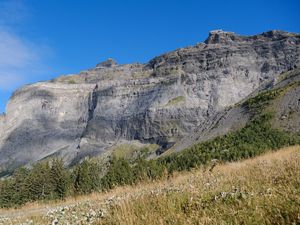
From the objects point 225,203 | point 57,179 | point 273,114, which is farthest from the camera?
point 273,114

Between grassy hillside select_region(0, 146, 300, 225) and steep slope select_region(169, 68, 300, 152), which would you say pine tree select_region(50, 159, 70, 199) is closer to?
grassy hillside select_region(0, 146, 300, 225)

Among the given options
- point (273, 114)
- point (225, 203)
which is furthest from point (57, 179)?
point (273, 114)

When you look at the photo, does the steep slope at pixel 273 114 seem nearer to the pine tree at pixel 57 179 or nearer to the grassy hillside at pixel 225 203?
the pine tree at pixel 57 179

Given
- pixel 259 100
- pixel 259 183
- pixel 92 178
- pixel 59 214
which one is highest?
pixel 259 100

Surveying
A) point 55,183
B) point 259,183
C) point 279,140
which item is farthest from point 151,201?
point 279,140

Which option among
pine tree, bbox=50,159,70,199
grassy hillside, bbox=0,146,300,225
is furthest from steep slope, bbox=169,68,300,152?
grassy hillside, bbox=0,146,300,225

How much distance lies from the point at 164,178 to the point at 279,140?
323 ft

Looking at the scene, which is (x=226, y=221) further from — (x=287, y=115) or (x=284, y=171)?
(x=287, y=115)

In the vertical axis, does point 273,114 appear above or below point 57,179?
above

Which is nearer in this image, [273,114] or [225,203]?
[225,203]

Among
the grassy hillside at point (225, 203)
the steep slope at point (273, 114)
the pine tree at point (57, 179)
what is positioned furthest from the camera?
the steep slope at point (273, 114)

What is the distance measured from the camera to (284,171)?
8.54 m

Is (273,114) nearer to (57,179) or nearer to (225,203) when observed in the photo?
(57,179)

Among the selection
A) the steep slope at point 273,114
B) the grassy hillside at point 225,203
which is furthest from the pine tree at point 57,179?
the steep slope at point 273,114
